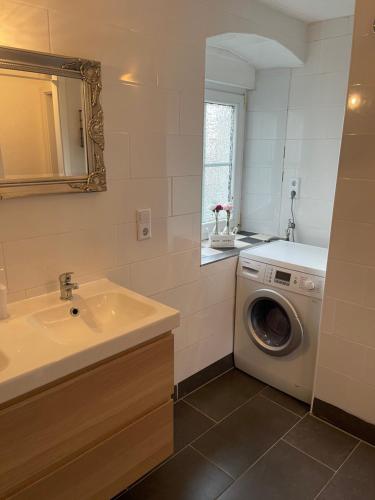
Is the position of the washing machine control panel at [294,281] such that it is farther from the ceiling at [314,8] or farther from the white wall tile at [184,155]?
the ceiling at [314,8]

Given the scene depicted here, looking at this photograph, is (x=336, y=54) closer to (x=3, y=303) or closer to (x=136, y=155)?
(x=136, y=155)

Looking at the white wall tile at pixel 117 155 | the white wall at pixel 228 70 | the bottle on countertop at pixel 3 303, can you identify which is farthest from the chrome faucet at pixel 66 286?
the white wall at pixel 228 70

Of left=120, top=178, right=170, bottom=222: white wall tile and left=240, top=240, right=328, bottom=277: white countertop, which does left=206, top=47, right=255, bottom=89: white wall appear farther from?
left=240, top=240, right=328, bottom=277: white countertop

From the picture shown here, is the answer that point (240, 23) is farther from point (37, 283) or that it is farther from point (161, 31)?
point (37, 283)

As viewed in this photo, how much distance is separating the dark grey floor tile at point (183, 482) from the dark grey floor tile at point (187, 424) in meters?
0.11

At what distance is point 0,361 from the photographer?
1.10 m

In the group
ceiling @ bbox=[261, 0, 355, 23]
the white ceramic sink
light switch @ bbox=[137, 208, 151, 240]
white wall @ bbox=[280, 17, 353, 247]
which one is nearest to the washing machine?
white wall @ bbox=[280, 17, 353, 247]

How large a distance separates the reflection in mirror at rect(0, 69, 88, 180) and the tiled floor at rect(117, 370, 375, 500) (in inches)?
55.4

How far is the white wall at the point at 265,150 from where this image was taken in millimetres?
2572

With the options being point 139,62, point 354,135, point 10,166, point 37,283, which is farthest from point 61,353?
point 354,135

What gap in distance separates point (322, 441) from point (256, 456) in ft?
1.21

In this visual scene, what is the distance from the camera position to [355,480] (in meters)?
1.70

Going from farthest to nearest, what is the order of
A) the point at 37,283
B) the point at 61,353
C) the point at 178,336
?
the point at 178,336 < the point at 37,283 < the point at 61,353

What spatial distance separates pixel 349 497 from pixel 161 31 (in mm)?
2179
